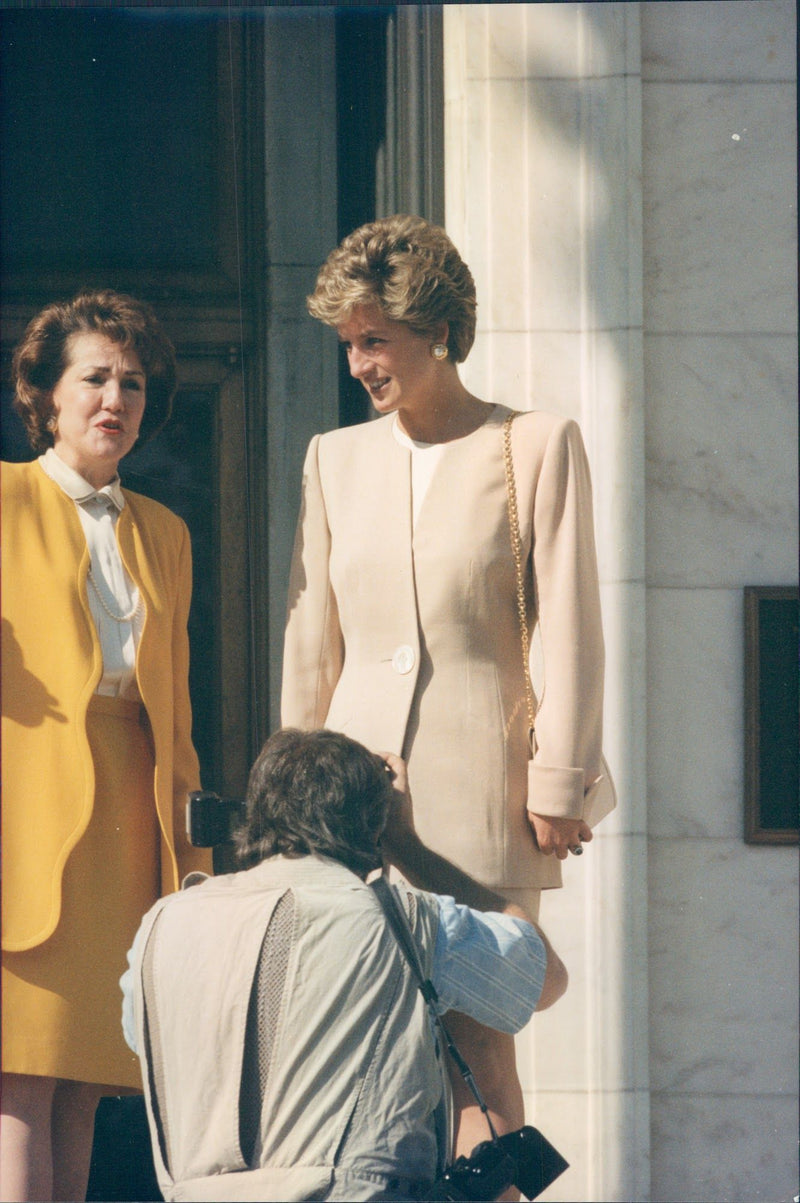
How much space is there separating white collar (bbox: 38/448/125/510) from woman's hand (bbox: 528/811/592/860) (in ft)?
4.15

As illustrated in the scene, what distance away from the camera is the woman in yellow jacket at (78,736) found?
416cm

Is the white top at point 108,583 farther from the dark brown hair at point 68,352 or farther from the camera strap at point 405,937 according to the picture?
the camera strap at point 405,937

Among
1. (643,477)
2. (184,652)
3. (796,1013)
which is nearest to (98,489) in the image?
(184,652)

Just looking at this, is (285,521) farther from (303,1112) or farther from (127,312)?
(303,1112)

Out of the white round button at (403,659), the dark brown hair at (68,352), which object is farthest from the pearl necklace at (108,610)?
the white round button at (403,659)

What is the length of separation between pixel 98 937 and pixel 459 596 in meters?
1.15

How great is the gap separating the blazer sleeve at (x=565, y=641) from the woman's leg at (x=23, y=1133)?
130 centimetres

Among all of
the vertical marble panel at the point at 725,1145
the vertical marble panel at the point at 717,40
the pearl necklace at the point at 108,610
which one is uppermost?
the vertical marble panel at the point at 717,40

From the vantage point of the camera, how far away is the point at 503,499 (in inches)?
165

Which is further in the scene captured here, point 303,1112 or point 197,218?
point 197,218

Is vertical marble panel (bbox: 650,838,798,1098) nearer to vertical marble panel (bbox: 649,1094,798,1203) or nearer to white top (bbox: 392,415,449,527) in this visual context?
vertical marble panel (bbox: 649,1094,798,1203)

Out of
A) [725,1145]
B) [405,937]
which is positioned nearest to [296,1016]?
[405,937]

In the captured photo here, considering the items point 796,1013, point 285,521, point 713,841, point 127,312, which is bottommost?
point 796,1013

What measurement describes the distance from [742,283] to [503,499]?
1139 millimetres
